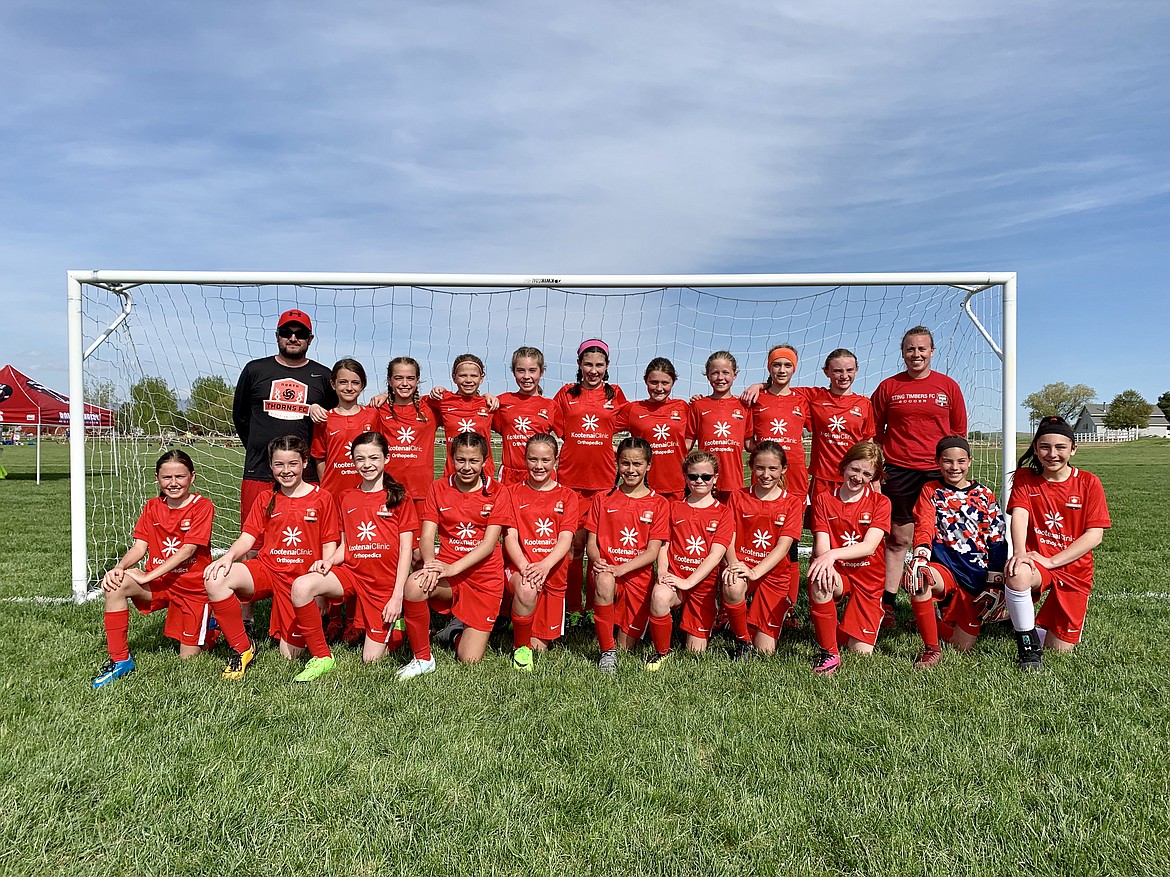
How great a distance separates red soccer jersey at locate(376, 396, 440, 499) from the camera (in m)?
4.57

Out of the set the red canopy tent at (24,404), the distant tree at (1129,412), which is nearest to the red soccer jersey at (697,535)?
the red canopy tent at (24,404)

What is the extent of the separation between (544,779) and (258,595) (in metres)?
2.30

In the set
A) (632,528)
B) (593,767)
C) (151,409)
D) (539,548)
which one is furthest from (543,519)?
(151,409)

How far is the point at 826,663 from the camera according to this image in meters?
3.73

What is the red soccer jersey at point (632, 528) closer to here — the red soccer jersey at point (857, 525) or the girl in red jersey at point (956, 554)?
the red soccer jersey at point (857, 525)

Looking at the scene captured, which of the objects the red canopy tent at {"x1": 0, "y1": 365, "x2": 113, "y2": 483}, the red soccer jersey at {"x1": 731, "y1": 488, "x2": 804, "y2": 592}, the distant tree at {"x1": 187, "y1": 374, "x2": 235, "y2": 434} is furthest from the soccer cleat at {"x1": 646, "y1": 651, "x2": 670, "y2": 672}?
the red canopy tent at {"x1": 0, "y1": 365, "x2": 113, "y2": 483}

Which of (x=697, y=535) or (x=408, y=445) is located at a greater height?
(x=408, y=445)

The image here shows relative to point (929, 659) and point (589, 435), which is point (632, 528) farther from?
point (929, 659)

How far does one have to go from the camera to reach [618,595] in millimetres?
4012

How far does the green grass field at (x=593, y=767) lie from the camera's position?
212 centimetres

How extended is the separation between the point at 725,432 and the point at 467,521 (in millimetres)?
1806

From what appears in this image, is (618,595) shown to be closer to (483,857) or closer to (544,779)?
(544,779)

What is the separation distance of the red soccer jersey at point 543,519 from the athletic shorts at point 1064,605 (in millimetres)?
Result: 2667

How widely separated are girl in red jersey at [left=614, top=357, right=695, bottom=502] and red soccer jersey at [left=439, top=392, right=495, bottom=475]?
3.26ft
